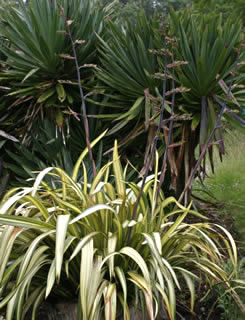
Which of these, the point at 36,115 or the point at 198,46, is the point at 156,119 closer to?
the point at 198,46

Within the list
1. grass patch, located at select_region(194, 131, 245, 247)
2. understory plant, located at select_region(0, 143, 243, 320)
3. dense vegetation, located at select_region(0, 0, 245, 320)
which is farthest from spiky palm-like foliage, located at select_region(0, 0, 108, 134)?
grass patch, located at select_region(194, 131, 245, 247)

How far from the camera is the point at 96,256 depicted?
1931mm

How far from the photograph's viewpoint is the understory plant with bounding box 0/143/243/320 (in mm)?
1785

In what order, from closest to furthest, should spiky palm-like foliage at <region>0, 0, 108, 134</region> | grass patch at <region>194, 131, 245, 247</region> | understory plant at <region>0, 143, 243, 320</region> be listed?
understory plant at <region>0, 143, 243, 320</region> < spiky palm-like foliage at <region>0, 0, 108, 134</region> < grass patch at <region>194, 131, 245, 247</region>

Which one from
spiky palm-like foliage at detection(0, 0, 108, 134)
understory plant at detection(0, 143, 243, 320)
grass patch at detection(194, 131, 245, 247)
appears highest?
spiky palm-like foliage at detection(0, 0, 108, 134)

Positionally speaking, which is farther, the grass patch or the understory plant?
the grass patch

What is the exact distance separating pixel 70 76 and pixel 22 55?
44 cm

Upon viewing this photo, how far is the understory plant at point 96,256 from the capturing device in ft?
5.86

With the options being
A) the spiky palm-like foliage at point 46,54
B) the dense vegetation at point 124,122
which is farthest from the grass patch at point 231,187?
the spiky palm-like foliage at point 46,54

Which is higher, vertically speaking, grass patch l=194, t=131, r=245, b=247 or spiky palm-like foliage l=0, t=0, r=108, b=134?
spiky palm-like foliage l=0, t=0, r=108, b=134

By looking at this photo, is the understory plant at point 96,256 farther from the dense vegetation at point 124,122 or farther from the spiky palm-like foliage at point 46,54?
the spiky palm-like foliage at point 46,54

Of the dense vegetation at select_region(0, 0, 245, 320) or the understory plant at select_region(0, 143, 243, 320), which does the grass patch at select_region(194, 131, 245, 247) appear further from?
the understory plant at select_region(0, 143, 243, 320)

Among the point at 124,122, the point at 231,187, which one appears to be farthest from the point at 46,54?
the point at 231,187

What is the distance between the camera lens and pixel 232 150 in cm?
712
